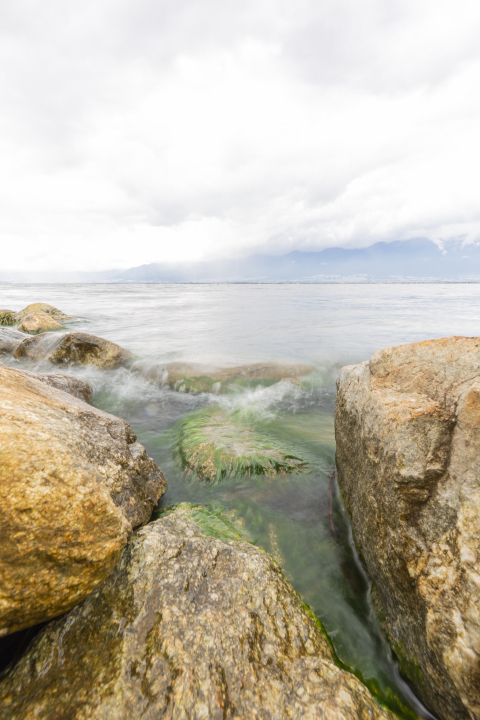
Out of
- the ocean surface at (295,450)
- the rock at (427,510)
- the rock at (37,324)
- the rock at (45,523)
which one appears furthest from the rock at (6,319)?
the rock at (427,510)

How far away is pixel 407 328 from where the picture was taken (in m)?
20.1

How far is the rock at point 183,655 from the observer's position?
1717 mm

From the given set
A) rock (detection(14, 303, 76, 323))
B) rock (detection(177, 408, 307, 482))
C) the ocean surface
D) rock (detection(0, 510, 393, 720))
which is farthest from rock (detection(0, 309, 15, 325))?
rock (detection(0, 510, 393, 720))

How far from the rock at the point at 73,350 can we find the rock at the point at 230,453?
540 cm

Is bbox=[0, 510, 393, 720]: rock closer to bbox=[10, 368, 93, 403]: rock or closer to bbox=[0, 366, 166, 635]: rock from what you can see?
bbox=[0, 366, 166, 635]: rock

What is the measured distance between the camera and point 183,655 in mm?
1933

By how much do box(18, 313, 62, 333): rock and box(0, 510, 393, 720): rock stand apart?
1597 cm

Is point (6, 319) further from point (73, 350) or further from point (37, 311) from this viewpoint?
point (73, 350)

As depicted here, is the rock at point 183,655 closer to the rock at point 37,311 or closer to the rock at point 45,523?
→ the rock at point 45,523

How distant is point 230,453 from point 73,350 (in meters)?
7.51

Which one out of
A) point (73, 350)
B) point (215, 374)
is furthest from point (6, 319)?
point (215, 374)

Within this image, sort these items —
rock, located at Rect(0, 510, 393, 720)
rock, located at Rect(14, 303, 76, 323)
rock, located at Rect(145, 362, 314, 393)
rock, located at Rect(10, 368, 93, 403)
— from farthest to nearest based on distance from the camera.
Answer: rock, located at Rect(14, 303, 76, 323) < rock, located at Rect(145, 362, 314, 393) < rock, located at Rect(10, 368, 93, 403) < rock, located at Rect(0, 510, 393, 720)

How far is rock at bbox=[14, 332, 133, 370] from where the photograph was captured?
32.9 ft

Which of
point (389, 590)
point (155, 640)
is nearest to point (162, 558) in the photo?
point (155, 640)
